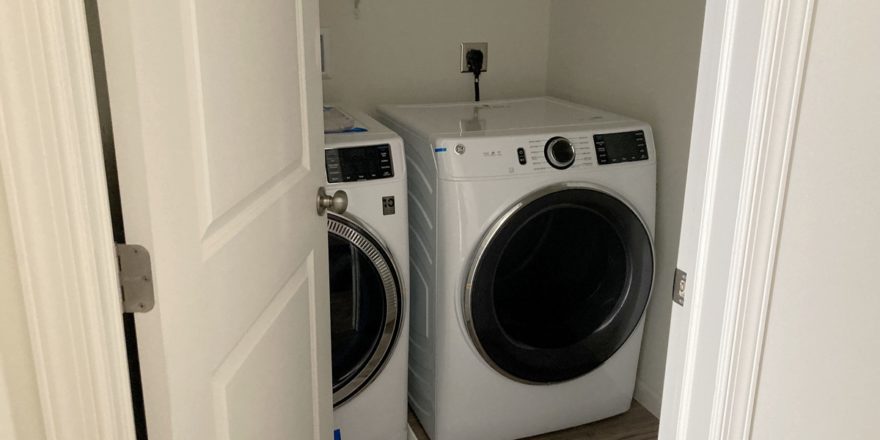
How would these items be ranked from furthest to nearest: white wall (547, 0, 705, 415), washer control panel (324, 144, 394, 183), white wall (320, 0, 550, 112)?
white wall (320, 0, 550, 112), white wall (547, 0, 705, 415), washer control panel (324, 144, 394, 183)

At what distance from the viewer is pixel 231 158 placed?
926 mm

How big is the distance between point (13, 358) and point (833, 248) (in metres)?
0.90

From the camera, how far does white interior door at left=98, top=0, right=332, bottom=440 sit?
0.73 m

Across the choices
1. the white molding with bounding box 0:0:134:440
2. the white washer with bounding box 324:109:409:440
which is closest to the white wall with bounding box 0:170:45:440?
the white molding with bounding box 0:0:134:440

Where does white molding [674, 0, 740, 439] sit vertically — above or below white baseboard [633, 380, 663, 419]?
above

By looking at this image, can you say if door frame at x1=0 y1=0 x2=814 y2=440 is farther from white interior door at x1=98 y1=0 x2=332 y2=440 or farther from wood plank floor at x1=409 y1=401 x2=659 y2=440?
wood plank floor at x1=409 y1=401 x2=659 y2=440

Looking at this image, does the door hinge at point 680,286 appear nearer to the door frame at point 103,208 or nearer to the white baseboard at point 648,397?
the door frame at point 103,208

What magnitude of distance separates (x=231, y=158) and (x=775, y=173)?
2.27ft

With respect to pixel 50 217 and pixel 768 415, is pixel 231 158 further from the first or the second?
pixel 768 415

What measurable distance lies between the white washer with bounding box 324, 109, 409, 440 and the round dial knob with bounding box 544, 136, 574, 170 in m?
0.37

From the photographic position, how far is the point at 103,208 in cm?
69

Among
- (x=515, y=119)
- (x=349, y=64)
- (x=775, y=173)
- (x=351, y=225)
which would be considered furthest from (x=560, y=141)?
(x=775, y=173)

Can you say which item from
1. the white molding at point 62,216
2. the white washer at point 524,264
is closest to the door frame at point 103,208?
the white molding at point 62,216

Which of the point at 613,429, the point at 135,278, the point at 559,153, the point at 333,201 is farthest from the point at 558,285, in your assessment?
the point at 135,278
